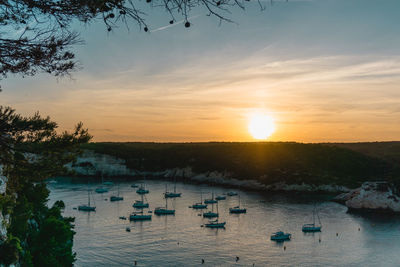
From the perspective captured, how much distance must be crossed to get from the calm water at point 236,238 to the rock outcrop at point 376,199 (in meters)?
4.70

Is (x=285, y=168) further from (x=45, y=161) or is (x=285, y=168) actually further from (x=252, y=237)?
(x=45, y=161)

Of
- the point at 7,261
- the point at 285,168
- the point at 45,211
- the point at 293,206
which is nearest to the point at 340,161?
the point at 285,168

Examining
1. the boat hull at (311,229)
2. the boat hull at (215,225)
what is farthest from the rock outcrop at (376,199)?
the boat hull at (215,225)

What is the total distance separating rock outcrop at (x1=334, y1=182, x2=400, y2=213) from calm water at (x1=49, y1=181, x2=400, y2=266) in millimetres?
4696

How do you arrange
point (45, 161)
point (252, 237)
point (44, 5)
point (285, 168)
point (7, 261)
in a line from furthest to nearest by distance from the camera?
1. point (285, 168)
2. point (252, 237)
3. point (7, 261)
4. point (45, 161)
5. point (44, 5)

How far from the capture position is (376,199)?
103625 mm

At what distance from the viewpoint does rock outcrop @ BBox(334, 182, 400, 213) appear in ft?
333

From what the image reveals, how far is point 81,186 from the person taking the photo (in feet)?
472

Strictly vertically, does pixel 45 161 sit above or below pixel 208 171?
above

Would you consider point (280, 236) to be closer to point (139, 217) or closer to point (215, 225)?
point (215, 225)

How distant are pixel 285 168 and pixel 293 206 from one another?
5917 cm

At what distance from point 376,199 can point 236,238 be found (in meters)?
55.2

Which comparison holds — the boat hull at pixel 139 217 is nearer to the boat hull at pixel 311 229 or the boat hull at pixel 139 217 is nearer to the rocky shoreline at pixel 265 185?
the rocky shoreline at pixel 265 185

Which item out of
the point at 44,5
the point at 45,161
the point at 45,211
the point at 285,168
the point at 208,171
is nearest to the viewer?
the point at 44,5
